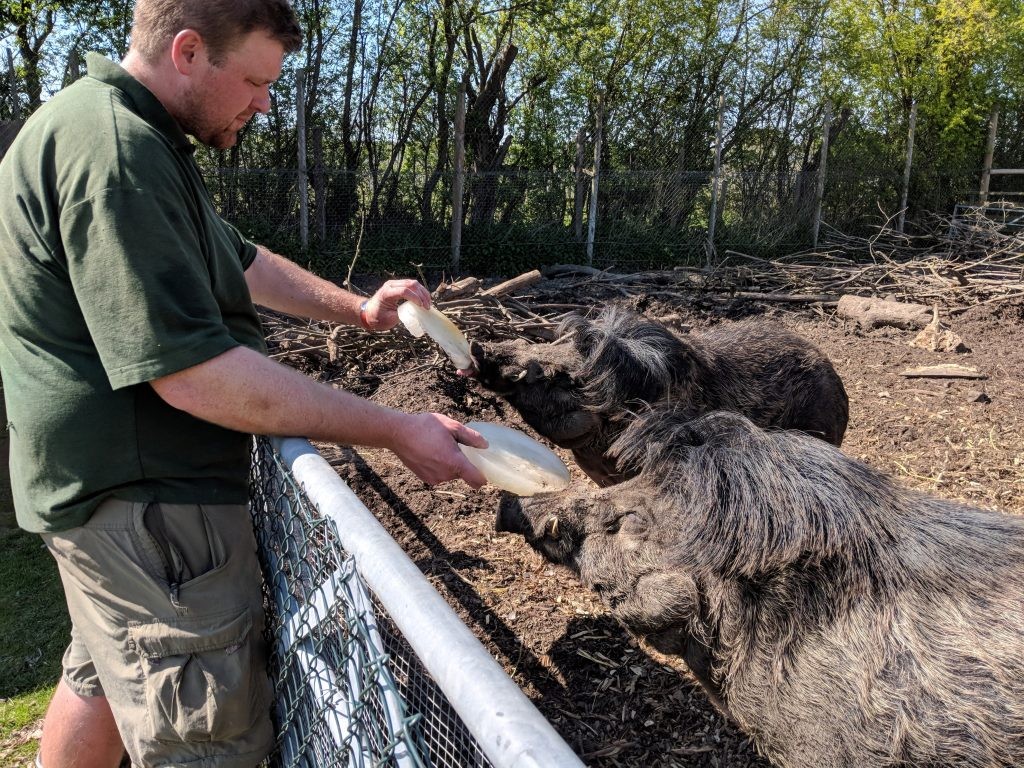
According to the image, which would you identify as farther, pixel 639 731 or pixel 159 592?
pixel 639 731

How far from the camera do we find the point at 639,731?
9.30ft

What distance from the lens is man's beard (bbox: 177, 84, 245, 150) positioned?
1803 millimetres

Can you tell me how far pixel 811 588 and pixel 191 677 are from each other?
160 centimetres

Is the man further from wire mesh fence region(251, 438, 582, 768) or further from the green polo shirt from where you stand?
wire mesh fence region(251, 438, 582, 768)

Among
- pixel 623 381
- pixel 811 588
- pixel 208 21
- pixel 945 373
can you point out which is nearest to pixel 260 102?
pixel 208 21

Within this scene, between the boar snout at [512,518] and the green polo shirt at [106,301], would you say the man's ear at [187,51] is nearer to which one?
the green polo shirt at [106,301]

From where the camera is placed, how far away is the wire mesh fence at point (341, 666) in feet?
3.17

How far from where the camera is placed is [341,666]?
152 centimetres

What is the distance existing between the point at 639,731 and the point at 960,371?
5.54 m

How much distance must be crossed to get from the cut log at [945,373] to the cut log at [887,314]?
67.2 inches

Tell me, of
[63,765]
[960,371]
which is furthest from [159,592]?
[960,371]

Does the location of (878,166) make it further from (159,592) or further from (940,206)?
(159,592)

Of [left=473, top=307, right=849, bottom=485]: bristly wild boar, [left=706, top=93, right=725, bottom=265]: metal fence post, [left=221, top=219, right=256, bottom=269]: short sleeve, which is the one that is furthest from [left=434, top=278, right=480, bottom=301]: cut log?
[left=706, top=93, right=725, bottom=265]: metal fence post

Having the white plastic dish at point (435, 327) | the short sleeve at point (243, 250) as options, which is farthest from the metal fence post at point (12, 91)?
the short sleeve at point (243, 250)
